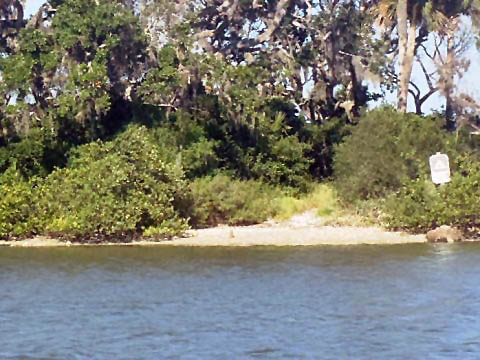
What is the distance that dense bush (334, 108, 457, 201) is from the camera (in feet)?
99.4

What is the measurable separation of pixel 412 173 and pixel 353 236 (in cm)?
305

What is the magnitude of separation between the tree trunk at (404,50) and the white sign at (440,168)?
19.8ft

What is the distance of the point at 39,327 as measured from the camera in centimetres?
1638

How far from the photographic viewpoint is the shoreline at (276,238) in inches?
1110

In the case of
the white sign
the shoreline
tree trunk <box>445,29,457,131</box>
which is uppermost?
tree trunk <box>445,29,457,131</box>

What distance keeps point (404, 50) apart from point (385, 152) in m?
6.05

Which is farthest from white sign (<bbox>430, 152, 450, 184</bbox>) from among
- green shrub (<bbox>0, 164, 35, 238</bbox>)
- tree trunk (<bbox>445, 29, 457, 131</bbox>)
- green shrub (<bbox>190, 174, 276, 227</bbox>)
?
green shrub (<bbox>0, 164, 35, 238</bbox>)

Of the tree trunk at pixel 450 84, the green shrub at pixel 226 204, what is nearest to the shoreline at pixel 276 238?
the green shrub at pixel 226 204

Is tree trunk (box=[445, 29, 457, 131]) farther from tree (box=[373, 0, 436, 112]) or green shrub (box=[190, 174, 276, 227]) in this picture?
green shrub (box=[190, 174, 276, 227])

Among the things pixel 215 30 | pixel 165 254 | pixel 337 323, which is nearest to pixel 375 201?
pixel 165 254

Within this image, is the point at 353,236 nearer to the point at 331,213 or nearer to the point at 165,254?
the point at 331,213

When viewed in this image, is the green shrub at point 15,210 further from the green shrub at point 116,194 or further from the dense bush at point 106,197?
the green shrub at point 116,194

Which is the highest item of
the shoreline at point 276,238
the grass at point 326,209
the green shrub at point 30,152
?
the green shrub at point 30,152

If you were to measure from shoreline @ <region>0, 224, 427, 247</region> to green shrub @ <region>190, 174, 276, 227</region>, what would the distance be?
0.67m
